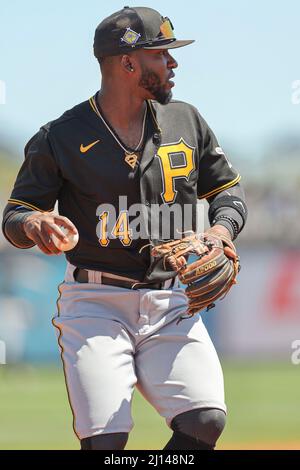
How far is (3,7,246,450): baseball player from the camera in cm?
430

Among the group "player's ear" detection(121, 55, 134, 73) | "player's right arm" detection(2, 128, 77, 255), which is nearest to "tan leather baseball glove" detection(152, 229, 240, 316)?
"player's right arm" detection(2, 128, 77, 255)

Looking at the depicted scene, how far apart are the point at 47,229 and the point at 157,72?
962mm

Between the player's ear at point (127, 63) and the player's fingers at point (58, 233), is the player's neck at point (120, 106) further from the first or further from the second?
the player's fingers at point (58, 233)

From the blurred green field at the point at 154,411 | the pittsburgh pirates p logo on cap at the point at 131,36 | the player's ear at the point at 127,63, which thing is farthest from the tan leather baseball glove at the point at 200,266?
the blurred green field at the point at 154,411

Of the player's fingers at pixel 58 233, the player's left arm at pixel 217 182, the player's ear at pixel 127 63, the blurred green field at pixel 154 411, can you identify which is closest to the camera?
the player's fingers at pixel 58 233

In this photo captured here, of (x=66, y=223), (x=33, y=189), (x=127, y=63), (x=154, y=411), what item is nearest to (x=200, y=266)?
(x=66, y=223)

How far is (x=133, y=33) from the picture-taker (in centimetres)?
457

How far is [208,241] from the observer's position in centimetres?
446

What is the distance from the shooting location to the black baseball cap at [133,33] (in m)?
4.57

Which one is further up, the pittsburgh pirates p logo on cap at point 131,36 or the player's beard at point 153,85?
the pittsburgh pirates p logo on cap at point 131,36

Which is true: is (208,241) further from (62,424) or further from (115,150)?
(62,424)

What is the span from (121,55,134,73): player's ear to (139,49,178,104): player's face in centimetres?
5

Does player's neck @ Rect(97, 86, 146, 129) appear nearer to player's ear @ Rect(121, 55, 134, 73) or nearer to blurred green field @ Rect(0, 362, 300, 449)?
player's ear @ Rect(121, 55, 134, 73)
